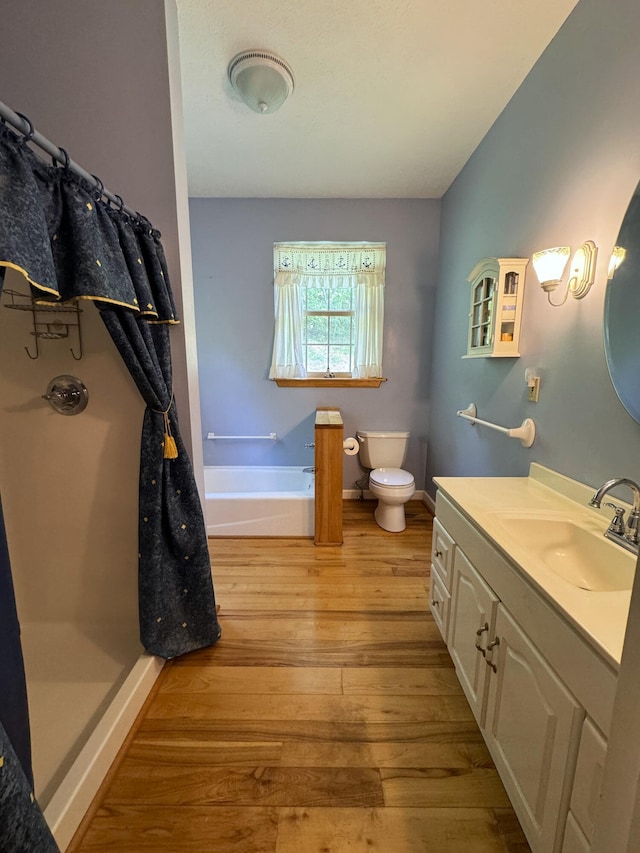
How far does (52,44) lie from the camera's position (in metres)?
1.31

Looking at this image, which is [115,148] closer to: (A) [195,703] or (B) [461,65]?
(B) [461,65]

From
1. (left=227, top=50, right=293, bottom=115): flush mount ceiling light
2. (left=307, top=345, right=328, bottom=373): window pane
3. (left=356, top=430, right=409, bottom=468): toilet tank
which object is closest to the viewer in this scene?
(left=227, top=50, right=293, bottom=115): flush mount ceiling light

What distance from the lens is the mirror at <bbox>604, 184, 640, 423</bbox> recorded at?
1100mm

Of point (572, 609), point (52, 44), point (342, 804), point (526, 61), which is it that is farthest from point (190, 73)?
point (342, 804)

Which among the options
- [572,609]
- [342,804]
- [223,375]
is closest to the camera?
[572,609]

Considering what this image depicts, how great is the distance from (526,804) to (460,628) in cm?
50

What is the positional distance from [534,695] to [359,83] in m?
2.71

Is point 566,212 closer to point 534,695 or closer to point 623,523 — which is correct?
point 623,523

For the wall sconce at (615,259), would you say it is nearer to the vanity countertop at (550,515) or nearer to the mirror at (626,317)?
the mirror at (626,317)

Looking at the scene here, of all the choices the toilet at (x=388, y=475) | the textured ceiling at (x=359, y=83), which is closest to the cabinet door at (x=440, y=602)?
the toilet at (x=388, y=475)

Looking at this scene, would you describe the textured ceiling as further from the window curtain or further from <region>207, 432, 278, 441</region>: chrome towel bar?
<region>207, 432, 278, 441</region>: chrome towel bar

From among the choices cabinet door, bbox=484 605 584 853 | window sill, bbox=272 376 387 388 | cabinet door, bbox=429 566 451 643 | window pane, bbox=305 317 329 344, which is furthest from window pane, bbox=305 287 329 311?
cabinet door, bbox=484 605 584 853

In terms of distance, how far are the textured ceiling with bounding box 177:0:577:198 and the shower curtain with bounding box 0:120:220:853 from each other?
1105 millimetres

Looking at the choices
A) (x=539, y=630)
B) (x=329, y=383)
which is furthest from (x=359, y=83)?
(x=539, y=630)
